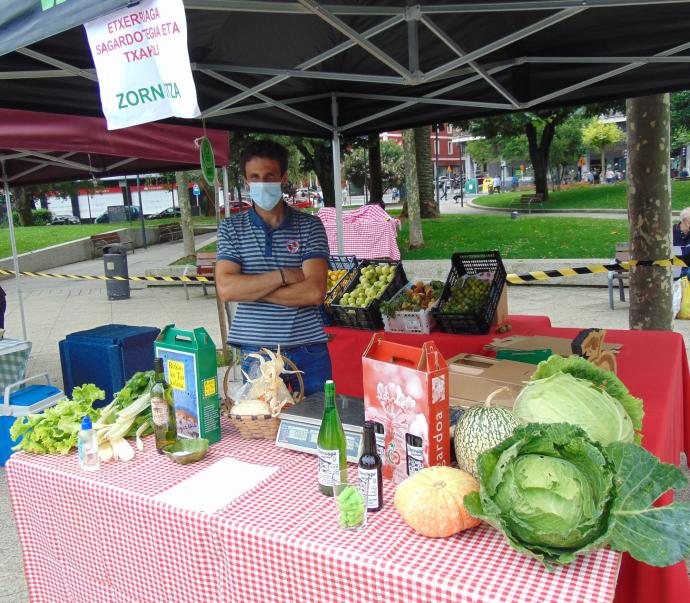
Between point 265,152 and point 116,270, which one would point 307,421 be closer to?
point 265,152

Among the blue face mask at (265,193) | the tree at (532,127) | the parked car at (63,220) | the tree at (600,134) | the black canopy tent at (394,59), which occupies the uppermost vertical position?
the tree at (600,134)

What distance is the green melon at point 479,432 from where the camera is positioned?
5.71 feet

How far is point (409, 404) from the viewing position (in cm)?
176

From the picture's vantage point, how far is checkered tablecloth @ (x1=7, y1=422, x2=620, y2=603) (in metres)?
1.42

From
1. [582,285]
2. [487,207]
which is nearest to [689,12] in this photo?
[582,285]

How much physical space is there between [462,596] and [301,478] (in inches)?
29.8

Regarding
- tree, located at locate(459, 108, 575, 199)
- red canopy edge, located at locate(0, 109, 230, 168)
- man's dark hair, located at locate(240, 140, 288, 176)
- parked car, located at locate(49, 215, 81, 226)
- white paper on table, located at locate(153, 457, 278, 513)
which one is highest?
tree, located at locate(459, 108, 575, 199)

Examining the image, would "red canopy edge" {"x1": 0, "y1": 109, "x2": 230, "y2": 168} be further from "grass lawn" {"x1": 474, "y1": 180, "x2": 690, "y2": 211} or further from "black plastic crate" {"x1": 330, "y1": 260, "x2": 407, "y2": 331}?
"grass lawn" {"x1": 474, "y1": 180, "x2": 690, "y2": 211}

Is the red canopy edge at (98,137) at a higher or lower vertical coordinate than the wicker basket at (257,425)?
higher

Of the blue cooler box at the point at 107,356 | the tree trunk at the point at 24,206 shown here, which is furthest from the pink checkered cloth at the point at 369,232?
the tree trunk at the point at 24,206

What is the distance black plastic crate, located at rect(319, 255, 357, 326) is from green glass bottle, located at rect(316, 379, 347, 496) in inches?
100.0

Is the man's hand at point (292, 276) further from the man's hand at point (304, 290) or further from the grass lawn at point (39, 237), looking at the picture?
the grass lawn at point (39, 237)

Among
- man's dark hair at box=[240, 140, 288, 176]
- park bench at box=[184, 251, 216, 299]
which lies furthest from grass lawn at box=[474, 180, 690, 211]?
man's dark hair at box=[240, 140, 288, 176]

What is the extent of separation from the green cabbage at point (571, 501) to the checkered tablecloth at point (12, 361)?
4.31 metres
